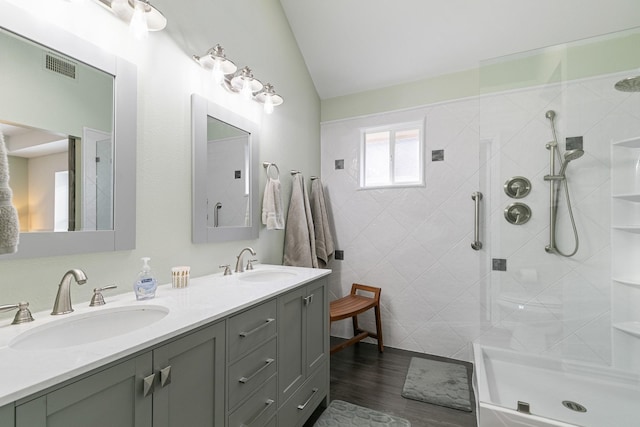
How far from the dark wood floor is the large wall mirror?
155cm

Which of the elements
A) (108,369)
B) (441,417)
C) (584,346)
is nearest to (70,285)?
(108,369)

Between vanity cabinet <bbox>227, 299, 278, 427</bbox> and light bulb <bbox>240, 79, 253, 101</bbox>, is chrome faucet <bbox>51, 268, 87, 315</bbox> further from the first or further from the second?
light bulb <bbox>240, 79, 253, 101</bbox>

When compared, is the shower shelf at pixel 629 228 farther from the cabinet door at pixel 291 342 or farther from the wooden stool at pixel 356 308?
the cabinet door at pixel 291 342

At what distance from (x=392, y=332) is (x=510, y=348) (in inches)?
37.1

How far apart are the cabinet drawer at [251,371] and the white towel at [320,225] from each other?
1403 millimetres

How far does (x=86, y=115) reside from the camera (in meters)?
1.15

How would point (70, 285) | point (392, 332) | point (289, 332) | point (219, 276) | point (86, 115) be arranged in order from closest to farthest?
point (70, 285) → point (86, 115) → point (289, 332) → point (219, 276) → point (392, 332)

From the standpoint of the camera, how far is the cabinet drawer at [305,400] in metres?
1.44

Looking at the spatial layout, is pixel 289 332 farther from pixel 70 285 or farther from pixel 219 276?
pixel 70 285

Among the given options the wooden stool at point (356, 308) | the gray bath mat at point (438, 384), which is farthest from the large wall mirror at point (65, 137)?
the gray bath mat at point (438, 384)

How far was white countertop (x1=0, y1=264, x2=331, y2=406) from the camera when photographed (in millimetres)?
605

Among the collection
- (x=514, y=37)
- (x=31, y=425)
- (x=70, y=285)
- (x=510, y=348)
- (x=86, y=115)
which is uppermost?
(x=514, y=37)

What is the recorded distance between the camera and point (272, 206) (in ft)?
7.12

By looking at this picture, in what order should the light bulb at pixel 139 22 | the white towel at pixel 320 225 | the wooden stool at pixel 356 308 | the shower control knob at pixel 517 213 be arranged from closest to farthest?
1. the light bulb at pixel 139 22
2. the shower control knob at pixel 517 213
3. the wooden stool at pixel 356 308
4. the white towel at pixel 320 225
